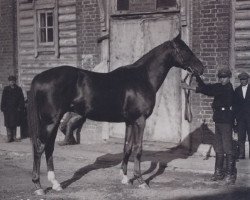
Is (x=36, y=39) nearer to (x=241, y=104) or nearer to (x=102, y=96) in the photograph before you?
(x=102, y=96)

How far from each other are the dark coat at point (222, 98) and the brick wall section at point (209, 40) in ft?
7.93

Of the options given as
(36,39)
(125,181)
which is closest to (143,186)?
(125,181)

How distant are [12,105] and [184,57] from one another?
6.51 m

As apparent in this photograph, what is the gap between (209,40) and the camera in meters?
10.4

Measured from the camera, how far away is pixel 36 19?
1347cm

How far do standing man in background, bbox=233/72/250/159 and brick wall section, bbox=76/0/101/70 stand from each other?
13.9 ft

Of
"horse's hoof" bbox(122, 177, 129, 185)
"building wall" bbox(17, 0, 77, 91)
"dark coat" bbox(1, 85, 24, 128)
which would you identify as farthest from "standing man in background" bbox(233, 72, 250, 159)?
"dark coat" bbox(1, 85, 24, 128)

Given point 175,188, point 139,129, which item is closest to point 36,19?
point 139,129

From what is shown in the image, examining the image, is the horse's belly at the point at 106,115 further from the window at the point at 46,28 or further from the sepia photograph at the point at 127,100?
the window at the point at 46,28

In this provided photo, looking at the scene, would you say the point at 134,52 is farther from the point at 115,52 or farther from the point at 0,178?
the point at 0,178

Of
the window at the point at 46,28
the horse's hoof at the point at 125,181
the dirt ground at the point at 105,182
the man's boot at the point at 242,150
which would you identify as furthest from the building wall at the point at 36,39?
the horse's hoof at the point at 125,181

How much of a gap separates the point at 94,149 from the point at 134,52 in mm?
2668

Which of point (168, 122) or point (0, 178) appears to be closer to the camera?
point (0, 178)

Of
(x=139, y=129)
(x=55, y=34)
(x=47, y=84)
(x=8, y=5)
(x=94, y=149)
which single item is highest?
(x=8, y=5)
